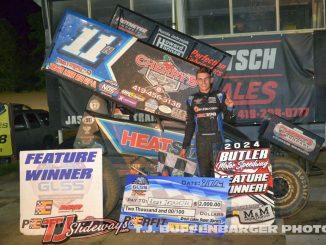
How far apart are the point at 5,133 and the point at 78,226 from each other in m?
7.91

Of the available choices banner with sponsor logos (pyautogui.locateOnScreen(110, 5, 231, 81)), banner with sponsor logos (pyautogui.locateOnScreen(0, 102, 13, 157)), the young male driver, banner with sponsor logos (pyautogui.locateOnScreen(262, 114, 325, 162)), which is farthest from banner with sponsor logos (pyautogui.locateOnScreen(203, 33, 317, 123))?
banner with sponsor logos (pyautogui.locateOnScreen(0, 102, 13, 157))

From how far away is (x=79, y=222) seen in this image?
5723 mm

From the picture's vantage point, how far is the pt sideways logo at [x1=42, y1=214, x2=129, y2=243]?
18.6ft

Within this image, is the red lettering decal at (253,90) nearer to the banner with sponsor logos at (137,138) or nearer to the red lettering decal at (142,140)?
the banner with sponsor logos at (137,138)

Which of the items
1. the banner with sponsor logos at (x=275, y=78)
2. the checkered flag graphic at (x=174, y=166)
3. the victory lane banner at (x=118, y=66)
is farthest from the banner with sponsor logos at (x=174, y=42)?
the banner with sponsor logos at (x=275, y=78)

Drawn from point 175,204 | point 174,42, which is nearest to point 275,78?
point 174,42

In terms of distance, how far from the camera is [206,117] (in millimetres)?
5750

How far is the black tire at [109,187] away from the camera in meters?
5.95

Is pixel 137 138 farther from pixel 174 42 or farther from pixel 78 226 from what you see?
pixel 174 42

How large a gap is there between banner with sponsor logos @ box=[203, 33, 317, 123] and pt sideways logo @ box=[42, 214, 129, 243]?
511cm

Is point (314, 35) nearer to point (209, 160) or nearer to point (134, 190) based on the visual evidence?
point (209, 160)

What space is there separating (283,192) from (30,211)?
10.3 ft

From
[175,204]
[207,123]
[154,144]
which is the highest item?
[207,123]

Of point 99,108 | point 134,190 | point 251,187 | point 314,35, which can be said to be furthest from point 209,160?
point 314,35
